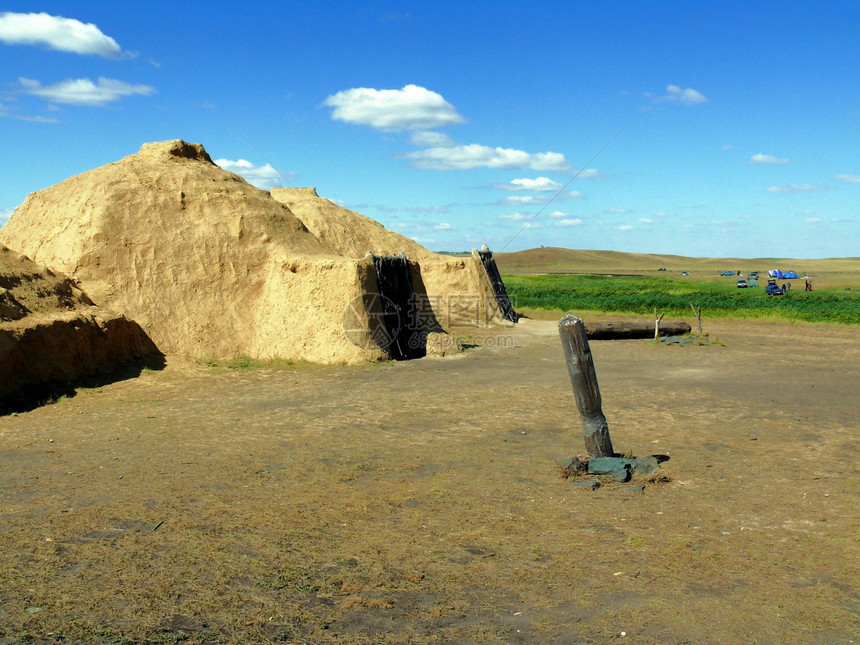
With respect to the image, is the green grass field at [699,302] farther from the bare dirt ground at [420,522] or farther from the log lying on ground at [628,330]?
the bare dirt ground at [420,522]

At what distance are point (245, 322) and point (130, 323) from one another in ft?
10.1

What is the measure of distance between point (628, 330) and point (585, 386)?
17.1m

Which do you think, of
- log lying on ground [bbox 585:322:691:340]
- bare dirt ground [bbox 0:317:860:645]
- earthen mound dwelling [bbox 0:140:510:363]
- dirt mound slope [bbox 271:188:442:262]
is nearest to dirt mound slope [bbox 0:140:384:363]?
earthen mound dwelling [bbox 0:140:510:363]

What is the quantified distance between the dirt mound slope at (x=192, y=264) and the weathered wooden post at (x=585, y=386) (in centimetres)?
1002

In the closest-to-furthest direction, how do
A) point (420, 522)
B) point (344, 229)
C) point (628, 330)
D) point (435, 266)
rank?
point (420, 522)
point (628, 330)
point (435, 266)
point (344, 229)

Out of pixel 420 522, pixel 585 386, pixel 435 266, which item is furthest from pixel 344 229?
pixel 420 522

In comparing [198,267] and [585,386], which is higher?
[198,267]

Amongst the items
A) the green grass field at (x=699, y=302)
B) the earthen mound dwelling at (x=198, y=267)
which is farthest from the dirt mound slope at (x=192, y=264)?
the green grass field at (x=699, y=302)

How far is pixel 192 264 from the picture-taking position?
767 inches

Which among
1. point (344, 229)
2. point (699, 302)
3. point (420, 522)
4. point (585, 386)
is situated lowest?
point (420, 522)

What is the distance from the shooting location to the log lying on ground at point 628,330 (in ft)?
82.9

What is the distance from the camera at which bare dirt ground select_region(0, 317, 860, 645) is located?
212 inches

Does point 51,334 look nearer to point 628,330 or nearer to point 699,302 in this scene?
point 628,330

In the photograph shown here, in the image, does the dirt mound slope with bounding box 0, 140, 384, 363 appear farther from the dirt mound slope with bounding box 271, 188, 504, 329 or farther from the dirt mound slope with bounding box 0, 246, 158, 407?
the dirt mound slope with bounding box 271, 188, 504, 329
